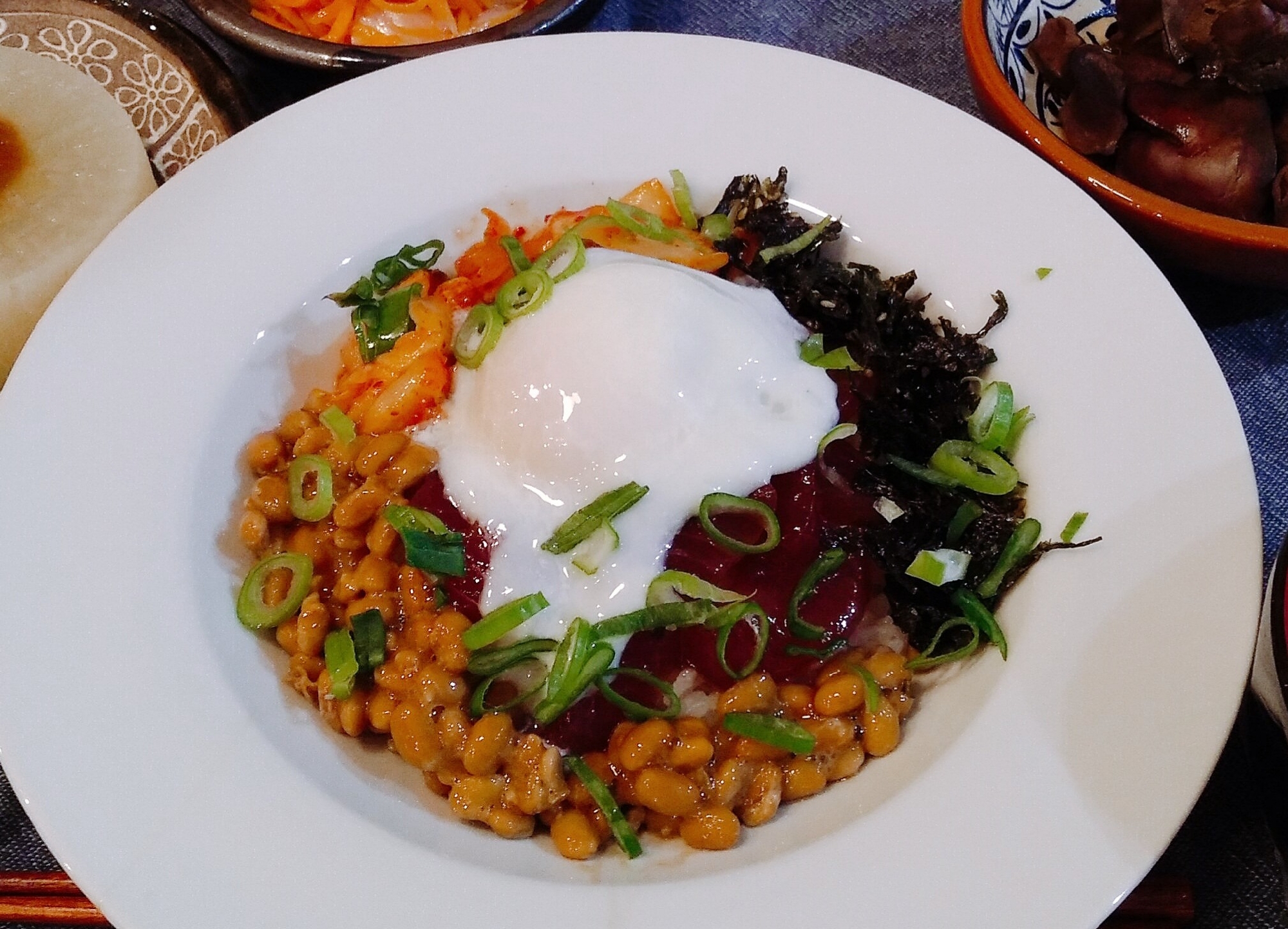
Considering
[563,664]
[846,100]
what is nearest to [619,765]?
[563,664]

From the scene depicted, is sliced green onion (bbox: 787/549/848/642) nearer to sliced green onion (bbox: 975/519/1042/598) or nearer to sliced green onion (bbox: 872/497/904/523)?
sliced green onion (bbox: 872/497/904/523)

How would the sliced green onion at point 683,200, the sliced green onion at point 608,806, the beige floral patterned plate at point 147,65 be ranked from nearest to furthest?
the sliced green onion at point 608,806 → the sliced green onion at point 683,200 → the beige floral patterned plate at point 147,65

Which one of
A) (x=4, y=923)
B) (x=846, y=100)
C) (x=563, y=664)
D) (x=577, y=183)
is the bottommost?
(x=4, y=923)

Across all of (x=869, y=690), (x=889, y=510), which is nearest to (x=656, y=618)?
(x=869, y=690)

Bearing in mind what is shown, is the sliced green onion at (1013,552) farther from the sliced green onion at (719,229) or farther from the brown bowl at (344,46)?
the brown bowl at (344,46)

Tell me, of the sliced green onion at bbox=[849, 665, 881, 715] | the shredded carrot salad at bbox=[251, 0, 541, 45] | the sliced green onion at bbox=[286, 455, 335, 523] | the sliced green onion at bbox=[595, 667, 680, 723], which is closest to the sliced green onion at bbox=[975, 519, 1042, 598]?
the sliced green onion at bbox=[849, 665, 881, 715]

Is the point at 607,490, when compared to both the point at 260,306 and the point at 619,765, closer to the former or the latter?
the point at 619,765

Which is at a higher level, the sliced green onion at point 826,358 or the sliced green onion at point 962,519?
the sliced green onion at point 826,358

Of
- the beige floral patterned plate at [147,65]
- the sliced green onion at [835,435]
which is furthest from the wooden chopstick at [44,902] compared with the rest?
the beige floral patterned plate at [147,65]
